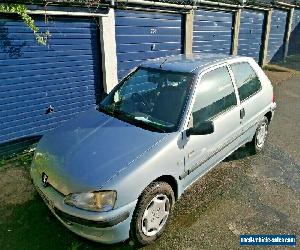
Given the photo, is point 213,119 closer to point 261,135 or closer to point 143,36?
point 261,135

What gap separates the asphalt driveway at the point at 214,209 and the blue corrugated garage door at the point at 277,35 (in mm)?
11107

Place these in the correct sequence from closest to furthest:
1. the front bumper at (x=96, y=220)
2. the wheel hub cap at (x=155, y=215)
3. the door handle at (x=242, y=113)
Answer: the front bumper at (x=96, y=220)
the wheel hub cap at (x=155, y=215)
the door handle at (x=242, y=113)

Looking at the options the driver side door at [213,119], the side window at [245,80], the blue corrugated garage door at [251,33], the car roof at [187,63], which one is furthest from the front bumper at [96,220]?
the blue corrugated garage door at [251,33]

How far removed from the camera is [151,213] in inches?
123

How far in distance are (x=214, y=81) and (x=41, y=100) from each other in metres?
3.51

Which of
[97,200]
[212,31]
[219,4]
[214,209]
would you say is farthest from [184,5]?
[97,200]

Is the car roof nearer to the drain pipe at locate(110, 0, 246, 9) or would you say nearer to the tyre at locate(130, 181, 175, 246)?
the tyre at locate(130, 181, 175, 246)

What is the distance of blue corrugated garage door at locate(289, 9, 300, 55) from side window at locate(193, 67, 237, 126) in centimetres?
1529

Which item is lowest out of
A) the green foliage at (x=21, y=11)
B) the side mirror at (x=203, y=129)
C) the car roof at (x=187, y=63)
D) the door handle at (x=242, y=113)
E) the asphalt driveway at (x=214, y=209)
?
the asphalt driveway at (x=214, y=209)

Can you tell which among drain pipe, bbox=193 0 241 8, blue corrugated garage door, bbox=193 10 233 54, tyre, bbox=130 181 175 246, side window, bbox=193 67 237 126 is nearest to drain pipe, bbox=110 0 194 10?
drain pipe, bbox=193 0 241 8

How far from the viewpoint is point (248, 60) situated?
488 centimetres

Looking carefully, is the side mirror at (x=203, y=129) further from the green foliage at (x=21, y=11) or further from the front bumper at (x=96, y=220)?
the green foliage at (x=21, y=11)

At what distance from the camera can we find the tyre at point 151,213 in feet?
9.62

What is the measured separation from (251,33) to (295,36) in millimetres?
6571
